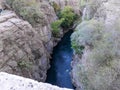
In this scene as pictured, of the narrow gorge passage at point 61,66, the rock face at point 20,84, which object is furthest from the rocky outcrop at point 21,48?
the rock face at point 20,84

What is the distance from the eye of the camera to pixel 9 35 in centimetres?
1827

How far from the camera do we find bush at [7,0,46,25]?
2262cm

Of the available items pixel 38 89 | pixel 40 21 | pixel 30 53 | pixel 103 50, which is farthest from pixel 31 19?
pixel 38 89

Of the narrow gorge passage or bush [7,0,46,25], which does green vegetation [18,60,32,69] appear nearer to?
the narrow gorge passage

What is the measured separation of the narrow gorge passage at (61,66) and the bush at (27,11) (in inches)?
194

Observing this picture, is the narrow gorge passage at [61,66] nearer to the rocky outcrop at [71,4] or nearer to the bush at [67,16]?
the bush at [67,16]

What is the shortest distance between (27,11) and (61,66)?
656cm

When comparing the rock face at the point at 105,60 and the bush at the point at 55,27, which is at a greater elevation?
the rock face at the point at 105,60

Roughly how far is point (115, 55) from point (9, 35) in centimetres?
849

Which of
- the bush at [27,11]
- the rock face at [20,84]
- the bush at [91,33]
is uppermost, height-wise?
Answer: the rock face at [20,84]

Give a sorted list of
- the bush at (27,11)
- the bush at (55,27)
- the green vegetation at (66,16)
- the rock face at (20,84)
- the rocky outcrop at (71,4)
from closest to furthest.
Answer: the rock face at (20,84) < the bush at (27,11) < the bush at (55,27) < the green vegetation at (66,16) < the rocky outcrop at (71,4)

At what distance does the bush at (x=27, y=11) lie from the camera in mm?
22617

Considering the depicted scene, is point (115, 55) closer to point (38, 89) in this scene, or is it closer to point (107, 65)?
point (107, 65)

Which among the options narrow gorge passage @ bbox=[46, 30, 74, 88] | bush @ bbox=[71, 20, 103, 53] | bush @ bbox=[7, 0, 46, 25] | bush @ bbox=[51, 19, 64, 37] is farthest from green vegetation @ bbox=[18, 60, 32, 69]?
bush @ bbox=[51, 19, 64, 37]
